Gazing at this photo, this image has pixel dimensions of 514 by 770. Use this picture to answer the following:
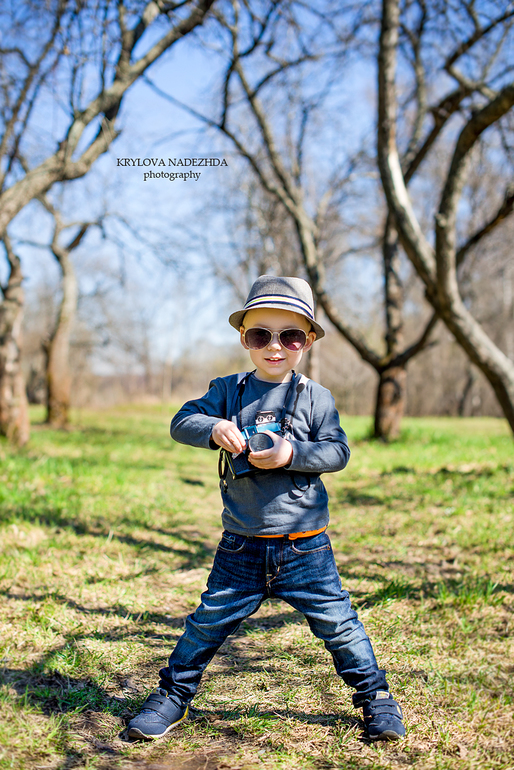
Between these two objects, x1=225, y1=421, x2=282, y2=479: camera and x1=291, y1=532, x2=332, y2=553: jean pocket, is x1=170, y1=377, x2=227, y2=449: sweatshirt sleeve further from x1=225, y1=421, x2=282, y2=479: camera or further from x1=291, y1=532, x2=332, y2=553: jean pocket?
x1=291, y1=532, x2=332, y2=553: jean pocket

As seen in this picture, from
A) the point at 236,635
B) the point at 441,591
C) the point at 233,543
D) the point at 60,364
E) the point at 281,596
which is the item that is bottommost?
the point at 236,635

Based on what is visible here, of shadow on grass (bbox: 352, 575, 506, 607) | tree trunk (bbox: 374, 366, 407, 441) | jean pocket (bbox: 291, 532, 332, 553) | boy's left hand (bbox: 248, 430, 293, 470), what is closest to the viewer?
boy's left hand (bbox: 248, 430, 293, 470)

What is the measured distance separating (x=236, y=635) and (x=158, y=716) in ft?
2.84

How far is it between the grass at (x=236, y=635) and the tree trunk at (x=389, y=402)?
144 inches

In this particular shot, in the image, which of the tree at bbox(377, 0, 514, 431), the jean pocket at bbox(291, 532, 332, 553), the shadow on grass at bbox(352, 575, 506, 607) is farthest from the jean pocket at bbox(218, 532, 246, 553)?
the tree at bbox(377, 0, 514, 431)

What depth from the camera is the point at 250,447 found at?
183 centimetres

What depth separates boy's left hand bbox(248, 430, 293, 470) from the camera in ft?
5.74

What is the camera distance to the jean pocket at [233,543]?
187cm

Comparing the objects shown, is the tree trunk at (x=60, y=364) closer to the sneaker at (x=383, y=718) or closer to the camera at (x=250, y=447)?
the camera at (x=250, y=447)

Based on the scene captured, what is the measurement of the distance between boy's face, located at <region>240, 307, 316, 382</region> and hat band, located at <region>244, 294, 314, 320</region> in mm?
40

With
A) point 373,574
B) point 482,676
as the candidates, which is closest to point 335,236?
point 373,574

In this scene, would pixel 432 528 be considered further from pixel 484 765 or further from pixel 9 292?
pixel 9 292

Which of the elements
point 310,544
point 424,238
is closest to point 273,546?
point 310,544

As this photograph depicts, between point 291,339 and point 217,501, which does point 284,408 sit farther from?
point 217,501
